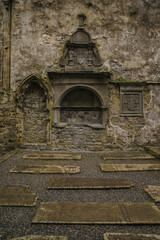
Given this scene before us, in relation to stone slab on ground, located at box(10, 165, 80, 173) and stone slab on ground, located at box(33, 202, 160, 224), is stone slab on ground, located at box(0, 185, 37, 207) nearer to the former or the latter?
stone slab on ground, located at box(33, 202, 160, 224)

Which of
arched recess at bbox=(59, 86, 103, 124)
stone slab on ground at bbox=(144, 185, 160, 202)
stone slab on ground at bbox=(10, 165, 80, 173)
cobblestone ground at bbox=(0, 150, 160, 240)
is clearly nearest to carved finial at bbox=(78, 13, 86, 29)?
arched recess at bbox=(59, 86, 103, 124)

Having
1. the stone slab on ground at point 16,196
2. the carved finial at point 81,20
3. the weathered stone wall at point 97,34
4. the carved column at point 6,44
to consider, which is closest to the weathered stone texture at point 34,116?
the weathered stone wall at point 97,34

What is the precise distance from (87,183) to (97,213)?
41.0 inches

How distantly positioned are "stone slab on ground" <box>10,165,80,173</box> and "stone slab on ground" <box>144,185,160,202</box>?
168cm

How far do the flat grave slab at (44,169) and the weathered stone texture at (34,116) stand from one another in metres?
2.46

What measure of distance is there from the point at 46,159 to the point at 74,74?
3.52 m

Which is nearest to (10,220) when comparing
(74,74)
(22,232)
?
(22,232)

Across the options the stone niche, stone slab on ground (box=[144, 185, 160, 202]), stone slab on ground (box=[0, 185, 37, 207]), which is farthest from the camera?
the stone niche

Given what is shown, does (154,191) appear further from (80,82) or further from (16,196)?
(80,82)

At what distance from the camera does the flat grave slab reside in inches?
159

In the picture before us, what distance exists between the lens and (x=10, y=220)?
A: 2.21m

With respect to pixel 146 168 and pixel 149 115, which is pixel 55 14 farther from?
pixel 146 168

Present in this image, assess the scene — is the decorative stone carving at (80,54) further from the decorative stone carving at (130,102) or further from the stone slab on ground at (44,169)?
the stone slab on ground at (44,169)

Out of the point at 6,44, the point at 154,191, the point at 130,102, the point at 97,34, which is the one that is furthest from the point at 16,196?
the point at 97,34
